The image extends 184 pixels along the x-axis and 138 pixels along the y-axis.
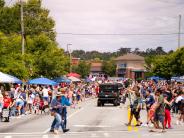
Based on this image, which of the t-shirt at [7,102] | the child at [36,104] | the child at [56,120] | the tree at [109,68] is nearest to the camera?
the child at [56,120]

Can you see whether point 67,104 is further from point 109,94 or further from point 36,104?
point 109,94

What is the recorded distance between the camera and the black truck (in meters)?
47.7

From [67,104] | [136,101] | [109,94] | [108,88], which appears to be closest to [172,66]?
[108,88]

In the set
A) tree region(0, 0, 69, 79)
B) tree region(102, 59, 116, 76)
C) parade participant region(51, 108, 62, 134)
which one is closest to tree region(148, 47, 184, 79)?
tree region(0, 0, 69, 79)

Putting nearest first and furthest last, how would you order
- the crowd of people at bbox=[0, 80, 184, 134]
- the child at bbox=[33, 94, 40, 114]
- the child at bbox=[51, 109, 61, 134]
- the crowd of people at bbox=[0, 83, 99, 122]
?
the child at bbox=[51, 109, 61, 134] → the crowd of people at bbox=[0, 80, 184, 134] → the crowd of people at bbox=[0, 83, 99, 122] → the child at bbox=[33, 94, 40, 114]

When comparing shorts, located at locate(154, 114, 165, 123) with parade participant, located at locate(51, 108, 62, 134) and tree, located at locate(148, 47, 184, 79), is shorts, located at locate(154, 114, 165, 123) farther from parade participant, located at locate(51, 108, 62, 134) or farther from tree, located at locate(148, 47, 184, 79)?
tree, located at locate(148, 47, 184, 79)

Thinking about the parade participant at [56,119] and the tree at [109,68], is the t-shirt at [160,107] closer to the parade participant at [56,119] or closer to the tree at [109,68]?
the parade participant at [56,119]

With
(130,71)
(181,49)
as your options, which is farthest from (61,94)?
(130,71)

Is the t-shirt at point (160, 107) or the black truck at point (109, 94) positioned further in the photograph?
the black truck at point (109, 94)

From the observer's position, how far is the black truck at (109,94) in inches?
1877

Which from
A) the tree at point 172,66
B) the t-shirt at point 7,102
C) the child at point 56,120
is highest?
the tree at point 172,66

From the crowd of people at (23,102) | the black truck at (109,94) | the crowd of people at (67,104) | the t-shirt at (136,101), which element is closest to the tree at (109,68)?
the black truck at (109,94)

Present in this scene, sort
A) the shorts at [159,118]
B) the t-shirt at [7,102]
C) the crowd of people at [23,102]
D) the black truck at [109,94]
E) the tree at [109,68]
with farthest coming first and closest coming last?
1. the tree at [109,68]
2. the black truck at [109,94]
3. the crowd of people at [23,102]
4. the t-shirt at [7,102]
5. the shorts at [159,118]

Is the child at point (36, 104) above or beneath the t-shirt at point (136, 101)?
beneath
